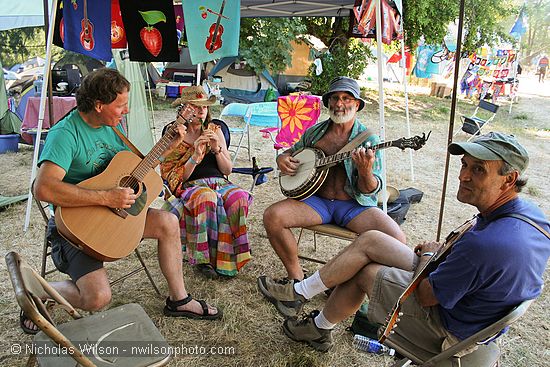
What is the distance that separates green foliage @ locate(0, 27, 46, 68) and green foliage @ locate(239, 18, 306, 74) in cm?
716

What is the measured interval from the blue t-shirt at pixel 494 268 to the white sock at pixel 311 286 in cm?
71

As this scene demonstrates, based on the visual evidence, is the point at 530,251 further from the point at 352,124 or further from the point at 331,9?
the point at 331,9

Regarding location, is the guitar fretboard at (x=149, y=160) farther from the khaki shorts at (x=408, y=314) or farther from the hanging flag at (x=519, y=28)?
the hanging flag at (x=519, y=28)

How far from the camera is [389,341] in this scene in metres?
1.75

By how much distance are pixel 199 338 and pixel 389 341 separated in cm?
118

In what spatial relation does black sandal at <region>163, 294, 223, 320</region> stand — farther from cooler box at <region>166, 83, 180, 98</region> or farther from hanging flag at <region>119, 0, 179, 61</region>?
cooler box at <region>166, 83, 180, 98</region>

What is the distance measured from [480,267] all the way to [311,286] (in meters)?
0.98

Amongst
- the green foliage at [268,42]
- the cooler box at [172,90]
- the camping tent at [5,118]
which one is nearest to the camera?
the camping tent at [5,118]

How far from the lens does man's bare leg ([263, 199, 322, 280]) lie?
2.69 m

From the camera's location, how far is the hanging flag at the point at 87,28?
356cm

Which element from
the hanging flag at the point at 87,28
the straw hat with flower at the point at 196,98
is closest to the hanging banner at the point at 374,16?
the straw hat with flower at the point at 196,98

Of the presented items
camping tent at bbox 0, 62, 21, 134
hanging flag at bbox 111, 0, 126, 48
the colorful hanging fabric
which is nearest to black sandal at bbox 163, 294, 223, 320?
the colorful hanging fabric

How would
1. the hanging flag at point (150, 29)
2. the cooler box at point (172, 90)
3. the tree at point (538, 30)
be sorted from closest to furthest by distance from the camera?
the hanging flag at point (150, 29) < the cooler box at point (172, 90) < the tree at point (538, 30)

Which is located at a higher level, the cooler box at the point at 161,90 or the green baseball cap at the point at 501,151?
the cooler box at the point at 161,90
